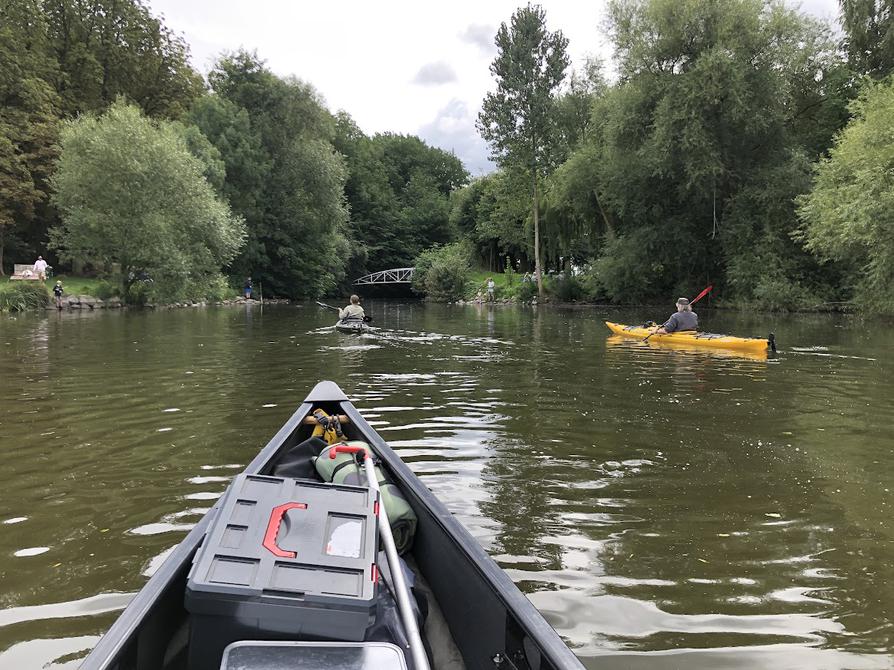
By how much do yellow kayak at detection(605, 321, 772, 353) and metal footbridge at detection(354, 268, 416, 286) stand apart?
130ft

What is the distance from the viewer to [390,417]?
22.5 ft

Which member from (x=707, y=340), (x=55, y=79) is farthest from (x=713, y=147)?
(x=55, y=79)

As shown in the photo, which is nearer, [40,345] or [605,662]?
[605,662]

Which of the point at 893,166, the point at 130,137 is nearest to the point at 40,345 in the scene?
the point at 130,137

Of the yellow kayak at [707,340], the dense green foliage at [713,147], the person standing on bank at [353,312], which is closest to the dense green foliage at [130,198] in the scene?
the person standing on bank at [353,312]

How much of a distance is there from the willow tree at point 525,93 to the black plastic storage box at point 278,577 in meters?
33.4

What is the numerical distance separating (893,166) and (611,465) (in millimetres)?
15682

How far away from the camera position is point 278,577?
209 centimetres

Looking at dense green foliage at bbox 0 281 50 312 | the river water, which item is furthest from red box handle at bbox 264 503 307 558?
dense green foliage at bbox 0 281 50 312

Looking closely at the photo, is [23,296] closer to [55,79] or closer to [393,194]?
[55,79]

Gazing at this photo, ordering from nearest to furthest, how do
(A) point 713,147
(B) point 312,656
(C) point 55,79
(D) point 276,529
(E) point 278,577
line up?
(B) point 312,656, (E) point 278,577, (D) point 276,529, (A) point 713,147, (C) point 55,79

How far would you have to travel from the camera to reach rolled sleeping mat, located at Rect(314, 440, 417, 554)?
10.1ft

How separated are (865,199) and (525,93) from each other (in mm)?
20221

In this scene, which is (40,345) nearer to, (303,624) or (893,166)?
(303,624)
